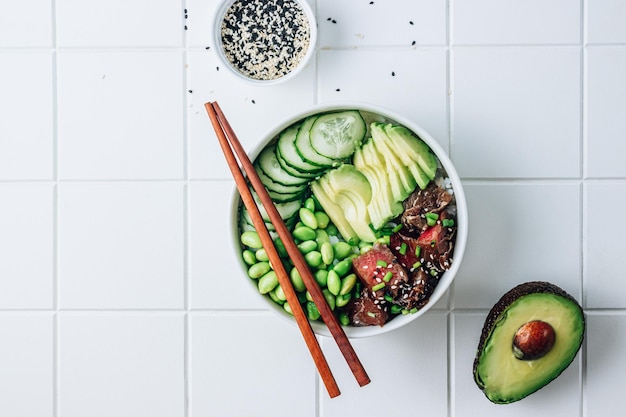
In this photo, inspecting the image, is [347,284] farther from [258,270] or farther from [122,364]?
[122,364]

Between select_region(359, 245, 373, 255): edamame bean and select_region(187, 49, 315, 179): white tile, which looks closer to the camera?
select_region(359, 245, 373, 255): edamame bean

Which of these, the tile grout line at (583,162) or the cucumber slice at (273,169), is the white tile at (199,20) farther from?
the tile grout line at (583,162)

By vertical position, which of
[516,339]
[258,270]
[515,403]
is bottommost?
[515,403]

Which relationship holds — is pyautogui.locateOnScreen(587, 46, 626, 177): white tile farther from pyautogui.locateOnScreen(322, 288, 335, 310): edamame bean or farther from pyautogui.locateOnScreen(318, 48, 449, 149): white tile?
pyautogui.locateOnScreen(322, 288, 335, 310): edamame bean

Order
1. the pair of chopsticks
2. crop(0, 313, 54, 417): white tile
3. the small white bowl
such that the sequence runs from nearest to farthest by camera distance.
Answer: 1. the pair of chopsticks
2. the small white bowl
3. crop(0, 313, 54, 417): white tile

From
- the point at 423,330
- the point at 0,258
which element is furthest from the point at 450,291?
the point at 0,258

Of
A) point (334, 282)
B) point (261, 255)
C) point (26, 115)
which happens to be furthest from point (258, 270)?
point (26, 115)

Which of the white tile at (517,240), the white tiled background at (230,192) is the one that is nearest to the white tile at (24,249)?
the white tiled background at (230,192)

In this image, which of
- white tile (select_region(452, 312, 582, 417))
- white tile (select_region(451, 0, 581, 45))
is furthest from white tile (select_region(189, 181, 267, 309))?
white tile (select_region(451, 0, 581, 45))
